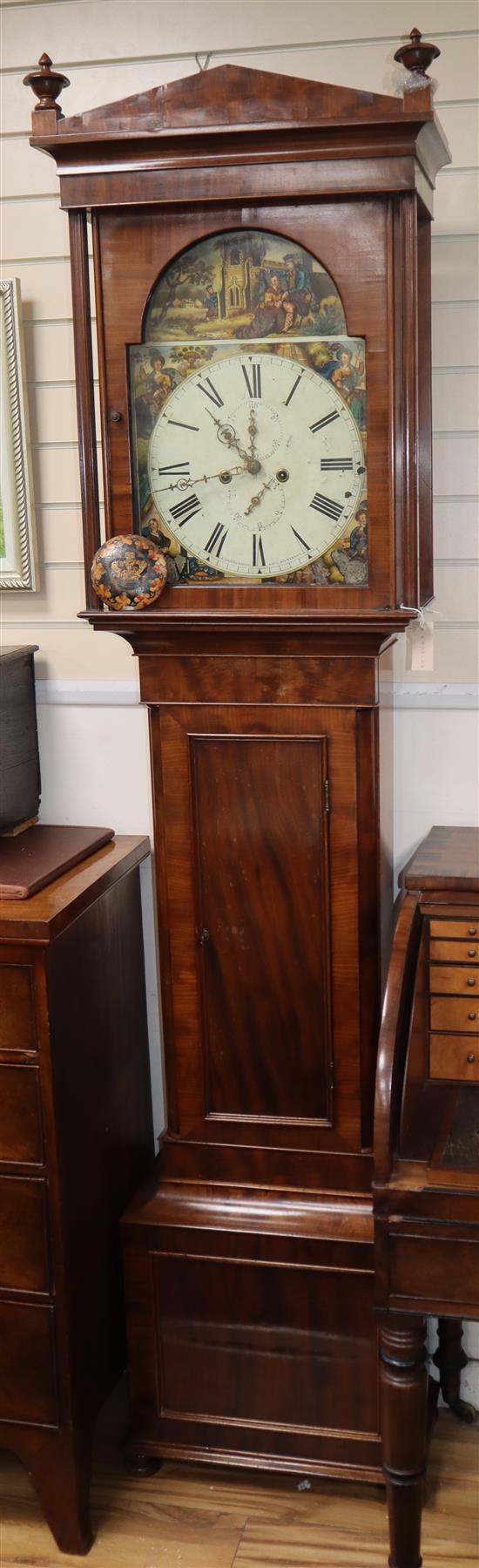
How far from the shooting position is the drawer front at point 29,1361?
2232mm

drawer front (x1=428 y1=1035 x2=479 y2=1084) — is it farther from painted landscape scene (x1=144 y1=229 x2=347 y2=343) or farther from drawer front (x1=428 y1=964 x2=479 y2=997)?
painted landscape scene (x1=144 y1=229 x2=347 y2=343)

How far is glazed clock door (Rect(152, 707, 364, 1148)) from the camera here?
2.20 m

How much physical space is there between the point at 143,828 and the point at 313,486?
85 cm

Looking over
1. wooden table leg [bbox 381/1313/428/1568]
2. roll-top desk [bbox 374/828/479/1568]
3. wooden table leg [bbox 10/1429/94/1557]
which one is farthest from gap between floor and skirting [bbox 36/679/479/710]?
wooden table leg [bbox 10/1429/94/1557]

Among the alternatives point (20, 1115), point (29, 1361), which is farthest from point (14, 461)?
point (29, 1361)

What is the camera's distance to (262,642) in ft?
7.04

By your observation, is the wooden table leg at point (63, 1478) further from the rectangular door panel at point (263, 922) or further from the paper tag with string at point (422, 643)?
the paper tag with string at point (422, 643)

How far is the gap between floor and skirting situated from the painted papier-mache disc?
1.55ft

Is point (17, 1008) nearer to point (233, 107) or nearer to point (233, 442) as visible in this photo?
point (233, 442)

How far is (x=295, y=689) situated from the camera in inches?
85.0

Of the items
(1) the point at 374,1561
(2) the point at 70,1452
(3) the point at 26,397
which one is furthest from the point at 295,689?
(1) the point at 374,1561

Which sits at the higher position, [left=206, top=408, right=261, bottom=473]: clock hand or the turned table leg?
[left=206, top=408, right=261, bottom=473]: clock hand

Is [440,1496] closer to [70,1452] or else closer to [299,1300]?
[299,1300]

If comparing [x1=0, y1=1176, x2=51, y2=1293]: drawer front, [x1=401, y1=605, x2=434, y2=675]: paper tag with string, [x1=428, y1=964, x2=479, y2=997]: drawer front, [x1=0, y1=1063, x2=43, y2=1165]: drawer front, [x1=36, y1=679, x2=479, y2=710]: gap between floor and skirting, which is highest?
[x1=401, y1=605, x2=434, y2=675]: paper tag with string
